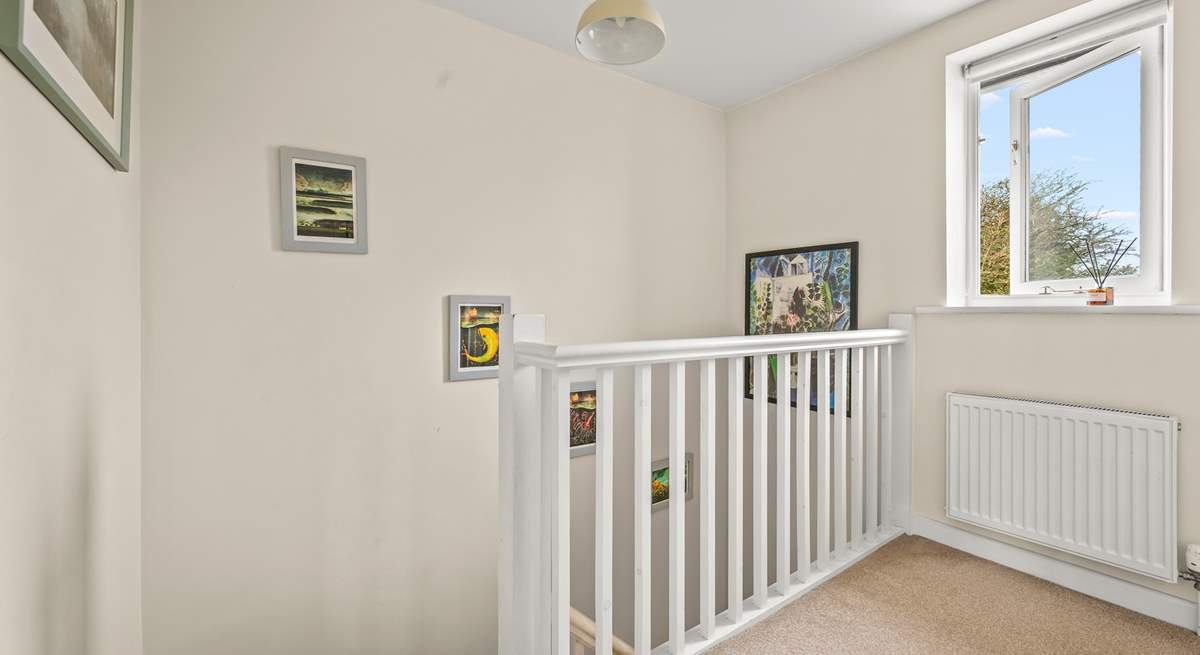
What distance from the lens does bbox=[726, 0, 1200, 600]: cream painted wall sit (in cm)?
155

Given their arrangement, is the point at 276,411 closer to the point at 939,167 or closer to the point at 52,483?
the point at 52,483

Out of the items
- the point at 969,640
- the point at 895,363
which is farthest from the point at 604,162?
the point at 969,640

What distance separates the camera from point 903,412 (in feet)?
7.09

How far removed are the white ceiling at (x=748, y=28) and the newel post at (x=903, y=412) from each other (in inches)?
46.5

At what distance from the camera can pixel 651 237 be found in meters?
2.76

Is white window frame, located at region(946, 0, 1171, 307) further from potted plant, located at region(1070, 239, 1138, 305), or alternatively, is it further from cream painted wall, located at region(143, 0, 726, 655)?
cream painted wall, located at region(143, 0, 726, 655)

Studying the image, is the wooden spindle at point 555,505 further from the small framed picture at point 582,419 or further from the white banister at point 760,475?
the small framed picture at point 582,419

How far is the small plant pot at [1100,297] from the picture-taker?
5.51ft

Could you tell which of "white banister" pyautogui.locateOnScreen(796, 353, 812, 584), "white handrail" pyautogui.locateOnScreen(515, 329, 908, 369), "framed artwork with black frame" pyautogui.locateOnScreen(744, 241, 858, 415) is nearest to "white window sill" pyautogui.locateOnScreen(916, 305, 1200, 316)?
"framed artwork with black frame" pyautogui.locateOnScreen(744, 241, 858, 415)

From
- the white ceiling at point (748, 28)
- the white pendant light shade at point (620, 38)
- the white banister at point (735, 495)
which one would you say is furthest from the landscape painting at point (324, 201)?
the white banister at point (735, 495)

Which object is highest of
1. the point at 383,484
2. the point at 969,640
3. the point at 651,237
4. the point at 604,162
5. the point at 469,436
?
the point at 604,162

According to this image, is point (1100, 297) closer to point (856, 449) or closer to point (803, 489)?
point (856, 449)

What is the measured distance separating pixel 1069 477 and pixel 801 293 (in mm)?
1262

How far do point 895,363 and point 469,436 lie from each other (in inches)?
70.3
